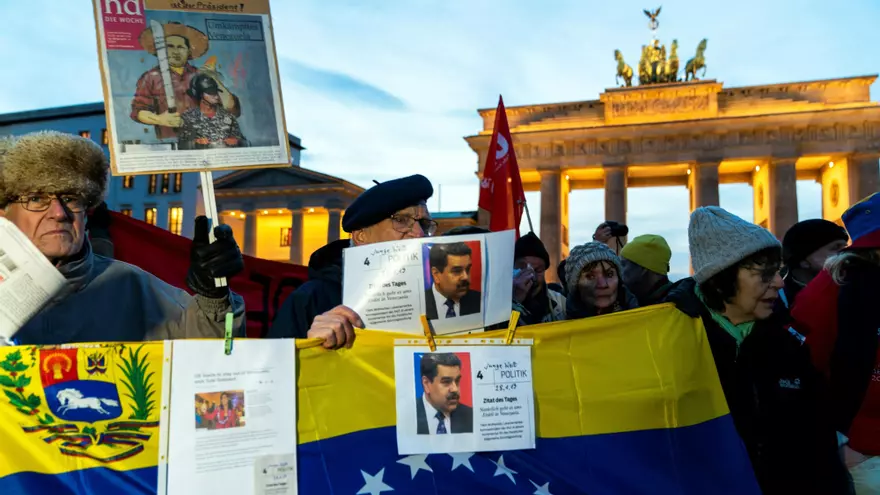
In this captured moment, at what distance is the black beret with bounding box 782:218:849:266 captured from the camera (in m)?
4.58

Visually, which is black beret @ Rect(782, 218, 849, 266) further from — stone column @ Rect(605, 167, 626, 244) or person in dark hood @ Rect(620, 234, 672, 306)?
stone column @ Rect(605, 167, 626, 244)

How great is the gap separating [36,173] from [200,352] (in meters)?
0.87

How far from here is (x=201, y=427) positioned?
70.8 inches

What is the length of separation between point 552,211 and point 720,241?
35.0 m

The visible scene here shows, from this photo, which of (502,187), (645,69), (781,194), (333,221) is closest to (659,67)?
(645,69)

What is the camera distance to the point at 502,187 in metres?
7.23

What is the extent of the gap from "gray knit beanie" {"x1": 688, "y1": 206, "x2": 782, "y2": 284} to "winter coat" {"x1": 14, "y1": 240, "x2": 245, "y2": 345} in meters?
1.91

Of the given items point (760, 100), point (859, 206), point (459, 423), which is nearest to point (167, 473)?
point (459, 423)

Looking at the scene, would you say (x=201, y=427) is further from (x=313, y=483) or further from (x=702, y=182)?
(x=702, y=182)

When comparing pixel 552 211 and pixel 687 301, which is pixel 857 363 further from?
pixel 552 211

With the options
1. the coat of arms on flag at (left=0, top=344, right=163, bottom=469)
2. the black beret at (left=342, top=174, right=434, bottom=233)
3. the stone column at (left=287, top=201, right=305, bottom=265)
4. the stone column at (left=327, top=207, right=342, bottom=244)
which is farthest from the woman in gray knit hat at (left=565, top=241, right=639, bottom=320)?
the stone column at (left=287, top=201, right=305, bottom=265)

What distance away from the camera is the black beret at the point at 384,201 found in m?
2.60

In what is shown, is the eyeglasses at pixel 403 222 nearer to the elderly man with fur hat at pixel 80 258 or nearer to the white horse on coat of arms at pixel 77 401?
the elderly man with fur hat at pixel 80 258

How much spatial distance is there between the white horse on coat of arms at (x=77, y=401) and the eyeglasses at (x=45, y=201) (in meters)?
0.65
